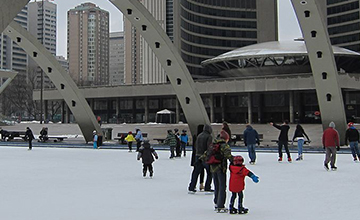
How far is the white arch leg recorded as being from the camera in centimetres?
2120

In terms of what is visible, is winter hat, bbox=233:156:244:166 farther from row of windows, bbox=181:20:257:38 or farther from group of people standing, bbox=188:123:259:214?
row of windows, bbox=181:20:257:38

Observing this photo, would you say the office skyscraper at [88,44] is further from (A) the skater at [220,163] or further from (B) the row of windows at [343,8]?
(A) the skater at [220,163]

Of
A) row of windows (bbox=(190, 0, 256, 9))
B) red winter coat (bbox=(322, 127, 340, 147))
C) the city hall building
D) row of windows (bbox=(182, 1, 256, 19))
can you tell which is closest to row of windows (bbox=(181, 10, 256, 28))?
row of windows (bbox=(182, 1, 256, 19))

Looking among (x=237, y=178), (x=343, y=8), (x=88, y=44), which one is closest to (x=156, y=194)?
(x=237, y=178)

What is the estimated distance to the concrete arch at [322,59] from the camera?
1686cm

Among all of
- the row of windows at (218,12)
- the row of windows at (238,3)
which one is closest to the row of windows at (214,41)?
the row of windows at (218,12)

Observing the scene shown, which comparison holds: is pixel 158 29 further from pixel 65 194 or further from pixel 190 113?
pixel 65 194

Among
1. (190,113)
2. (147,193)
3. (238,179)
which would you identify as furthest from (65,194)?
(190,113)

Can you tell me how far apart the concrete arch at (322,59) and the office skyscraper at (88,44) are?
138810 mm

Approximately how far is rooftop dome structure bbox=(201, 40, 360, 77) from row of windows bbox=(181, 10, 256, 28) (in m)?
22.6

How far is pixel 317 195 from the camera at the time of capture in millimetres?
7977

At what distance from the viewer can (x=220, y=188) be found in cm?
671

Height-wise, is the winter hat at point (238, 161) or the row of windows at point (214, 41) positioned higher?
the row of windows at point (214, 41)

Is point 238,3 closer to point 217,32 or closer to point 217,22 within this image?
point 217,22
